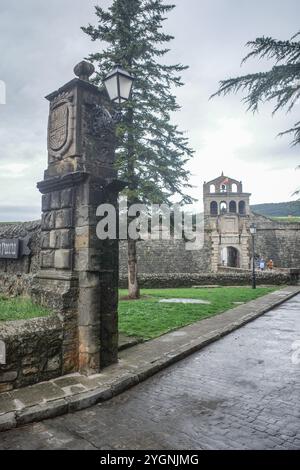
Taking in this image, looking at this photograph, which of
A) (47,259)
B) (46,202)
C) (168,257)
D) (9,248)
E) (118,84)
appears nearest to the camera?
(118,84)

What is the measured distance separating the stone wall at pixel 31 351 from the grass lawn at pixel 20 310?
0.97 feet

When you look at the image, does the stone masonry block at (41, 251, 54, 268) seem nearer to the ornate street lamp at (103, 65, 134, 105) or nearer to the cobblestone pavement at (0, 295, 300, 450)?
the cobblestone pavement at (0, 295, 300, 450)

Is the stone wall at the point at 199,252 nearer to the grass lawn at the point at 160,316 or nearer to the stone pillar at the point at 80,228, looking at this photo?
the grass lawn at the point at 160,316

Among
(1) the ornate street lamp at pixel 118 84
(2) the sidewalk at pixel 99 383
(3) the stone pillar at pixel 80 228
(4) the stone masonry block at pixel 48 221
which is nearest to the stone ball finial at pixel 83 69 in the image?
(3) the stone pillar at pixel 80 228

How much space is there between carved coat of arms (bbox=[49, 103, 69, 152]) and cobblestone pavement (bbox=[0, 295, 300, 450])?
4.29 meters

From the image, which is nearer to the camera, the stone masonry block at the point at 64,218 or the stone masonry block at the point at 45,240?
the stone masonry block at the point at 64,218

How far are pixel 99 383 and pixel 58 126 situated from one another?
4.38 meters

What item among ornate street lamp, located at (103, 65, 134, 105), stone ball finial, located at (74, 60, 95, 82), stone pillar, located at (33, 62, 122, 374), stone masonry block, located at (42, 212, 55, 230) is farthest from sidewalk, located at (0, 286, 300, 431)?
→ stone ball finial, located at (74, 60, 95, 82)

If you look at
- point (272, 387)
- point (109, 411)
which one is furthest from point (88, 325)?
point (272, 387)

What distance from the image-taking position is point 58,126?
5633mm

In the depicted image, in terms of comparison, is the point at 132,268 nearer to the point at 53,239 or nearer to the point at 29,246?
the point at 29,246

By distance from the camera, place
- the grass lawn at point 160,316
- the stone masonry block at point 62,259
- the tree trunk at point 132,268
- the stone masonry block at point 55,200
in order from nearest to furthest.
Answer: the stone masonry block at point 62,259
the stone masonry block at point 55,200
the grass lawn at point 160,316
the tree trunk at point 132,268

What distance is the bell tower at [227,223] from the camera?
3366cm

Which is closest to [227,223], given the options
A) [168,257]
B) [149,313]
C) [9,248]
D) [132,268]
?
[168,257]
